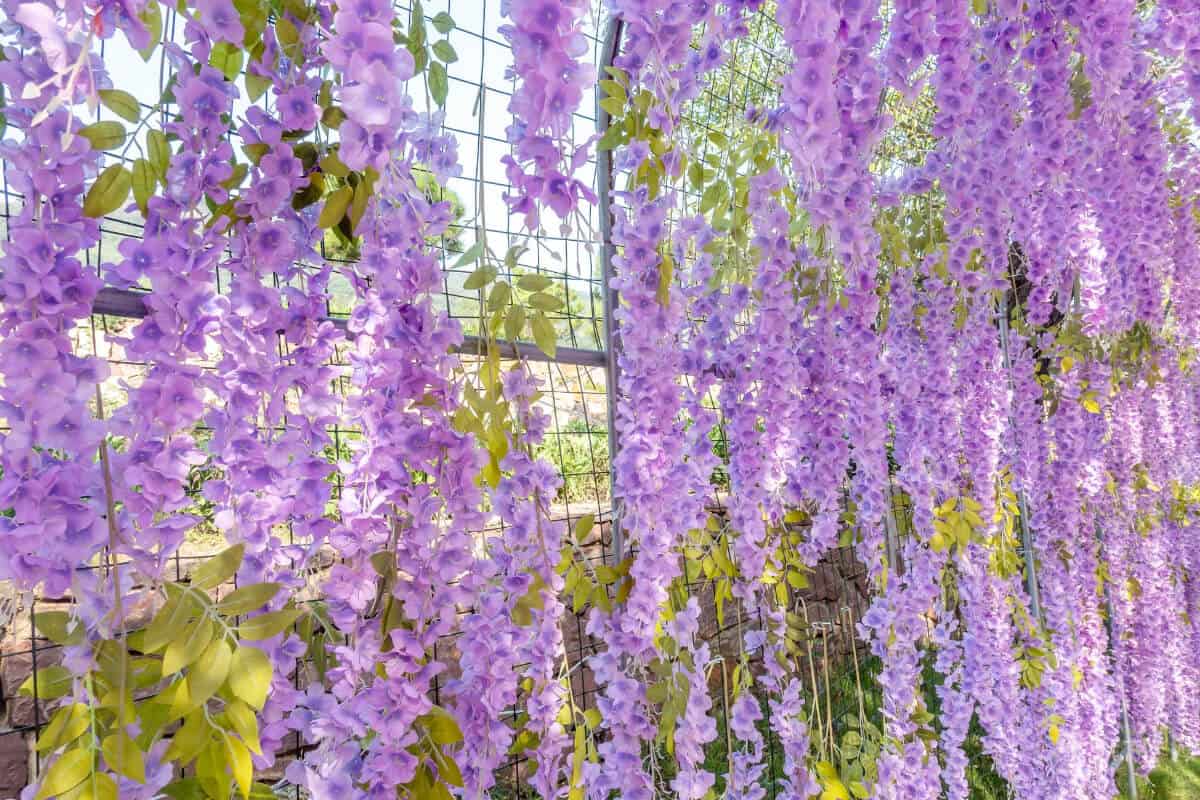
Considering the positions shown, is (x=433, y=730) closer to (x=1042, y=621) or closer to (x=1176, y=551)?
(x=1042, y=621)

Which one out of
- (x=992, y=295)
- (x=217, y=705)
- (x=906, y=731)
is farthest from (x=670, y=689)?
(x=992, y=295)

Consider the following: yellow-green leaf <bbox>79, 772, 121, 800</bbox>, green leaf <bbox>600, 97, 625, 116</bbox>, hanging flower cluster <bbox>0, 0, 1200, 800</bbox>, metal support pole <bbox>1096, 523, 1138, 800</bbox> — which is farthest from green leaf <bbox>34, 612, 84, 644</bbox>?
metal support pole <bbox>1096, 523, 1138, 800</bbox>

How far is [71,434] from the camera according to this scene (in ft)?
2.03

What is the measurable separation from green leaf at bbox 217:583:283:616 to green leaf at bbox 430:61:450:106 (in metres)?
0.57

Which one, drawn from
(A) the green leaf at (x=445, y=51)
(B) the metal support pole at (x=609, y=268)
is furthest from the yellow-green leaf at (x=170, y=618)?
(B) the metal support pole at (x=609, y=268)

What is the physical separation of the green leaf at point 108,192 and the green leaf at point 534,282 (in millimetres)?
450

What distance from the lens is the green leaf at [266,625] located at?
68 centimetres

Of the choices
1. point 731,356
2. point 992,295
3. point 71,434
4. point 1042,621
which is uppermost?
point 992,295

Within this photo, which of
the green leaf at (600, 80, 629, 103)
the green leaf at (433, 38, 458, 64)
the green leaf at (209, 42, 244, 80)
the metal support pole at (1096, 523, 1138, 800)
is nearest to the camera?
the green leaf at (209, 42, 244, 80)

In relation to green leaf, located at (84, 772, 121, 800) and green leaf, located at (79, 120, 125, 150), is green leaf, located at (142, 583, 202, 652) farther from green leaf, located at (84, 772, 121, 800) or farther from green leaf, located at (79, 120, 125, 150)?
green leaf, located at (79, 120, 125, 150)

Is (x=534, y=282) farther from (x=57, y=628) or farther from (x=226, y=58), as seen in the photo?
(x=57, y=628)

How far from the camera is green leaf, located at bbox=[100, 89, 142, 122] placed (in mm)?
667

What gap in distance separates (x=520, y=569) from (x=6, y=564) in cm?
60

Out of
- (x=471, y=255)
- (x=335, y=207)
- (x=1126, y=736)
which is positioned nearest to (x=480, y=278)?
(x=471, y=255)
